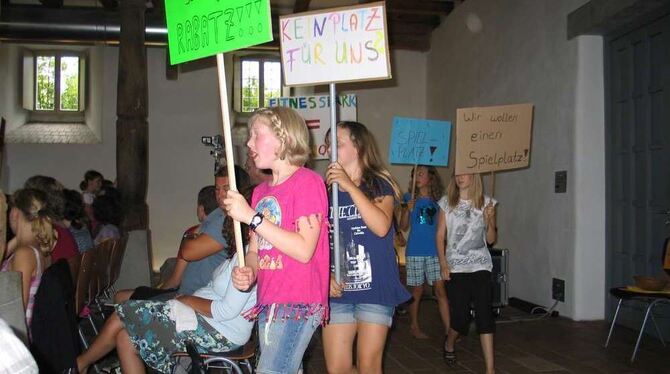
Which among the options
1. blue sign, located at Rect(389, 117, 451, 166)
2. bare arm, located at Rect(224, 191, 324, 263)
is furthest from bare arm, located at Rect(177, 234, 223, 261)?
blue sign, located at Rect(389, 117, 451, 166)

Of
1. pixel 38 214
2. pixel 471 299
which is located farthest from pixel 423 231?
pixel 38 214

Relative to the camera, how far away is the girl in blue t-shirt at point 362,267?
2.77 metres

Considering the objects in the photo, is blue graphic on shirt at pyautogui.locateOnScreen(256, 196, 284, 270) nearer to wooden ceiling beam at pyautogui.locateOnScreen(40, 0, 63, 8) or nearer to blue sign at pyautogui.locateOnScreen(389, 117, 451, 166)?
blue sign at pyautogui.locateOnScreen(389, 117, 451, 166)

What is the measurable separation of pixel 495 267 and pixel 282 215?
5.12 metres

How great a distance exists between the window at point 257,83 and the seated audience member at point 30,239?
9022 mm

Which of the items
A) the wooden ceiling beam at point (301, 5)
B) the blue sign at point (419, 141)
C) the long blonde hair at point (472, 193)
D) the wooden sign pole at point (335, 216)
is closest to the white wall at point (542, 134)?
the blue sign at point (419, 141)

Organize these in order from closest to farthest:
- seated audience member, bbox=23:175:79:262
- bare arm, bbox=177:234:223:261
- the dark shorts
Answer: bare arm, bbox=177:234:223:261 → seated audience member, bbox=23:175:79:262 → the dark shorts

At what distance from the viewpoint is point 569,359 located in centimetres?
508

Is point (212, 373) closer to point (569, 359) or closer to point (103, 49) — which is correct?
point (569, 359)

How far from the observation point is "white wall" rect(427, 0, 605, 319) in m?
6.61

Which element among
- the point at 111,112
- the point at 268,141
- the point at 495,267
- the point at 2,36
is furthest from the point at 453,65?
the point at 268,141

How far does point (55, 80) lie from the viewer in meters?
12.1

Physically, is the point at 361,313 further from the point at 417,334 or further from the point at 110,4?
the point at 110,4

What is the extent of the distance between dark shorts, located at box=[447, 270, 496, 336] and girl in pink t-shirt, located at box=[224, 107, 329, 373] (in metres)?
2.37
